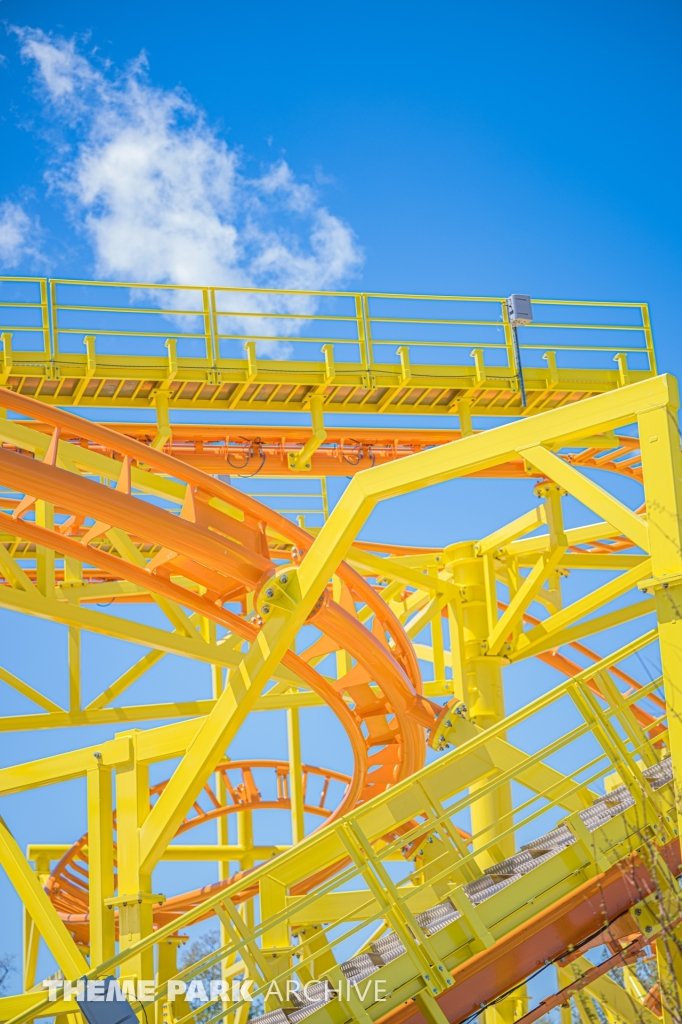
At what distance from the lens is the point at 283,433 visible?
18.1m

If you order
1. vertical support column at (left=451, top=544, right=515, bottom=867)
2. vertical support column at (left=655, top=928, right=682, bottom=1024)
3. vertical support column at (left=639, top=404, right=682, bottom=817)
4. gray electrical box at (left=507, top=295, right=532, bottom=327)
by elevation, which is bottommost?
vertical support column at (left=655, top=928, right=682, bottom=1024)

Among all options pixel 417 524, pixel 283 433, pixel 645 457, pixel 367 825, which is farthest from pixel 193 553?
pixel 417 524

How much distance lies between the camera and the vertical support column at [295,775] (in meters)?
18.3

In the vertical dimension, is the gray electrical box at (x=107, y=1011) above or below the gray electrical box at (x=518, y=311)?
below

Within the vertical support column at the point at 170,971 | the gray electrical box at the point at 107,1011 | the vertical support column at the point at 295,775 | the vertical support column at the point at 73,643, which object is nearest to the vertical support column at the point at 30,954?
the vertical support column at the point at 295,775

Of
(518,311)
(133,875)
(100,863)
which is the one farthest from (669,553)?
(518,311)

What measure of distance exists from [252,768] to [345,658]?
6.35 meters

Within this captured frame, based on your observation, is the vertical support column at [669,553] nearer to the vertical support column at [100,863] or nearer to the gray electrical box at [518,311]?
the vertical support column at [100,863]

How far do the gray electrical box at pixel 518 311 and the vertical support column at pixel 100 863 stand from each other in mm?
8799

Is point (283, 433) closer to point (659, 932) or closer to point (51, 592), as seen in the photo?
point (51, 592)

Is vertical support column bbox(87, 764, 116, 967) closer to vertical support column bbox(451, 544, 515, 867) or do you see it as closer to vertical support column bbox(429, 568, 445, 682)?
vertical support column bbox(451, 544, 515, 867)

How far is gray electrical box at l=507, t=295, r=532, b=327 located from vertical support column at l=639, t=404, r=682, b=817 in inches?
387

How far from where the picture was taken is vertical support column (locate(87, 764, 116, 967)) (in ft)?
39.7

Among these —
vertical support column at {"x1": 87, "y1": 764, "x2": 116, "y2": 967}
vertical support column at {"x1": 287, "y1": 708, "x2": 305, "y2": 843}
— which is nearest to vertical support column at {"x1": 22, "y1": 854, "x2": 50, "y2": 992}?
vertical support column at {"x1": 287, "y1": 708, "x2": 305, "y2": 843}
